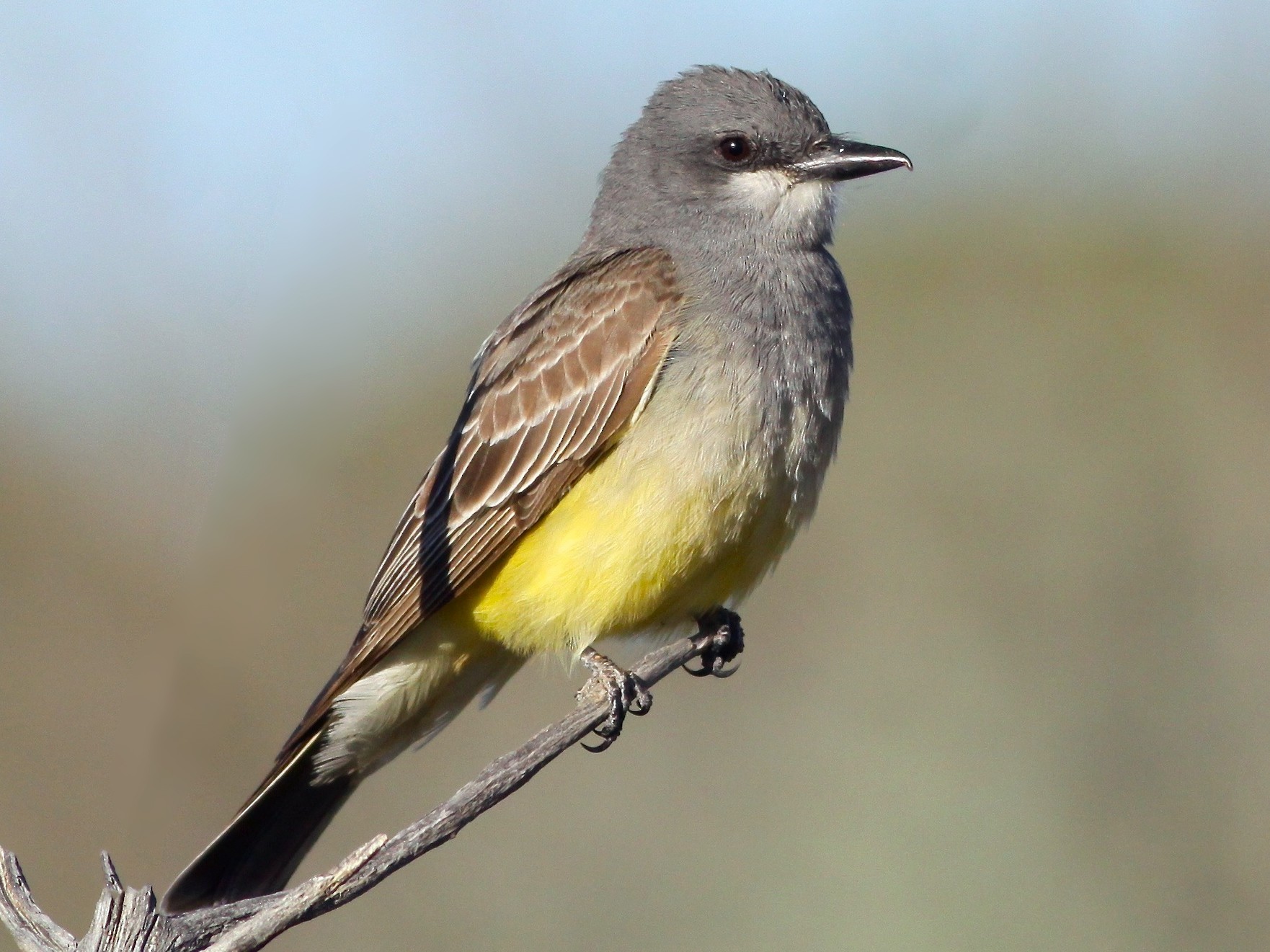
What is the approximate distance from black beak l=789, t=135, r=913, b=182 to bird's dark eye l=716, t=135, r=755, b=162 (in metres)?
0.21

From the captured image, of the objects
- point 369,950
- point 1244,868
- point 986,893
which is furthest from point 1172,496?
point 369,950

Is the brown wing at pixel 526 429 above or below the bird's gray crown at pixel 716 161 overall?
below

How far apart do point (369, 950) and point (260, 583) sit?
10.9 feet

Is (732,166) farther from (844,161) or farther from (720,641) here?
(720,641)

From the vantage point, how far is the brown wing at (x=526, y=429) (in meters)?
4.99

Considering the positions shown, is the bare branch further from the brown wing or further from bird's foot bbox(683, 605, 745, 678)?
bird's foot bbox(683, 605, 745, 678)

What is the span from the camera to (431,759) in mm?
8086

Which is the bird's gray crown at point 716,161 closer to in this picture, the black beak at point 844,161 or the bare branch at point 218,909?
the black beak at point 844,161

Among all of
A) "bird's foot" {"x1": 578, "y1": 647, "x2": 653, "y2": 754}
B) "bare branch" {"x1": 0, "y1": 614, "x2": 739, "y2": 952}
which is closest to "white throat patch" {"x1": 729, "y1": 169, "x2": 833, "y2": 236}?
"bird's foot" {"x1": 578, "y1": 647, "x2": 653, "y2": 754}

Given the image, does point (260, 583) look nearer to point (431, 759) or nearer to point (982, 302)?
point (431, 759)

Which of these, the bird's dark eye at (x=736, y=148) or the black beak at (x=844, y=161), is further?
the bird's dark eye at (x=736, y=148)

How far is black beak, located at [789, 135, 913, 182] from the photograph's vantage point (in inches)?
209

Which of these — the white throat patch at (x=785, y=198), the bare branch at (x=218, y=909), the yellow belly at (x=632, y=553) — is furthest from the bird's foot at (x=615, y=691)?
the white throat patch at (x=785, y=198)

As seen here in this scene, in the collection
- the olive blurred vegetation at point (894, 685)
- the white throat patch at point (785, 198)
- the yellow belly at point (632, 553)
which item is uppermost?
the white throat patch at point (785, 198)
